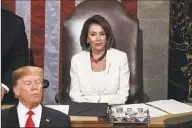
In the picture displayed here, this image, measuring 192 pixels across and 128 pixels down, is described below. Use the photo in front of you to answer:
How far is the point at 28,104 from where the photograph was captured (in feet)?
2.82

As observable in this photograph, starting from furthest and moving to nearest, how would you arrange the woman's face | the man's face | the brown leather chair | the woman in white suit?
the brown leather chair < the woman in white suit < the woman's face < the man's face

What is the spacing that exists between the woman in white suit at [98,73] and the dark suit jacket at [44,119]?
0.92 metres

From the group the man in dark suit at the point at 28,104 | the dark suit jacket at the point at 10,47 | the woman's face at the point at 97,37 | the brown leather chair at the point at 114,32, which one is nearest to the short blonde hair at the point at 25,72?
the man in dark suit at the point at 28,104

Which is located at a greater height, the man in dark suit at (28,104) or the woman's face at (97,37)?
the woman's face at (97,37)

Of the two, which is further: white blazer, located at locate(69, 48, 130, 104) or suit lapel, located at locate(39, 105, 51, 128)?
white blazer, located at locate(69, 48, 130, 104)

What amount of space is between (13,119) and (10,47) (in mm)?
401

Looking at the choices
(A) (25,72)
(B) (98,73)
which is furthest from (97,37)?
(A) (25,72)

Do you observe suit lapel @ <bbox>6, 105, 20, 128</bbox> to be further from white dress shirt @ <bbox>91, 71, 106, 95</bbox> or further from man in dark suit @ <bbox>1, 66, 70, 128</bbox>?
white dress shirt @ <bbox>91, 71, 106, 95</bbox>

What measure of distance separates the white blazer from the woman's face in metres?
0.14

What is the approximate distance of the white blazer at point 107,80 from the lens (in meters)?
1.86

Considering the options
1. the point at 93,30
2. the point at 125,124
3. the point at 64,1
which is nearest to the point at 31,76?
the point at 125,124

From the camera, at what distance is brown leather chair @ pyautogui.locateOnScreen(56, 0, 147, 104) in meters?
2.17

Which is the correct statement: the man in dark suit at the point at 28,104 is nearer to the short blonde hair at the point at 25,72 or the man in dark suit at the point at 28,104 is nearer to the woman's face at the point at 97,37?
the short blonde hair at the point at 25,72

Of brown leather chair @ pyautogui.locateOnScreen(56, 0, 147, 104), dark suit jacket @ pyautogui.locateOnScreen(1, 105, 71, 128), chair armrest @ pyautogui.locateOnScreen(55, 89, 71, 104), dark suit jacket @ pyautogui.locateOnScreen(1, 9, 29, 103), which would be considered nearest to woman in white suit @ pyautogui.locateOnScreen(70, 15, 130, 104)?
chair armrest @ pyautogui.locateOnScreen(55, 89, 71, 104)
